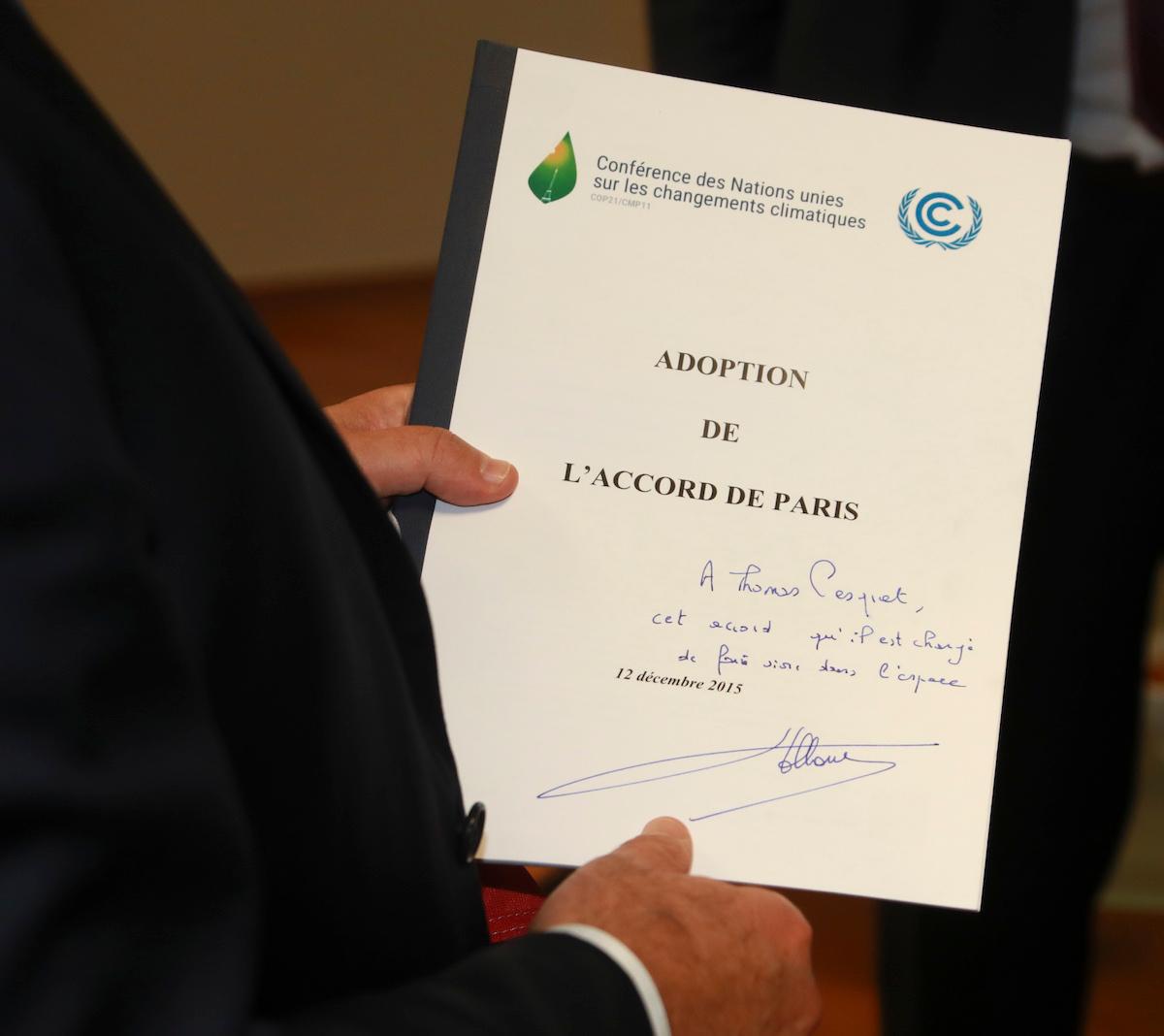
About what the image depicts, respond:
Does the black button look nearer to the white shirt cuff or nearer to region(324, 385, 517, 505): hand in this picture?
the white shirt cuff

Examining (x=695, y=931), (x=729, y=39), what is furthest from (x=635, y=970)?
(x=729, y=39)

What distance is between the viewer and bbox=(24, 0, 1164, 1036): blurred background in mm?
3607

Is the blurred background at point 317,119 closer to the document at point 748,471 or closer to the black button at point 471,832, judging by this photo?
the document at point 748,471

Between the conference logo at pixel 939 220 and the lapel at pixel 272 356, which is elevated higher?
the conference logo at pixel 939 220

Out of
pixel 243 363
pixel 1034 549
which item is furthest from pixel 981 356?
pixel 1034 549

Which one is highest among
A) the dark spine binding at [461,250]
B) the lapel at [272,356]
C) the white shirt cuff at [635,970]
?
the dark spine binding at [461,250]

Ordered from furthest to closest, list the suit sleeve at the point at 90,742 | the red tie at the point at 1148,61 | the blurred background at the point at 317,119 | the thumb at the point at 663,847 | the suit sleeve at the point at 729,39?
the blurred background at the point at 317,119, the suit sleeve at the point at 729,39, the red tie at the point at 1148,61, the thumb at the point at 663,847, the suit sleeve at the point at 90,742

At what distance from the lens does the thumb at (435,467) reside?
0.78m

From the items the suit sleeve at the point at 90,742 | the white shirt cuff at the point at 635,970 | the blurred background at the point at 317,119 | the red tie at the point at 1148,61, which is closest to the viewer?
the suit sleeve at the point at 90,742

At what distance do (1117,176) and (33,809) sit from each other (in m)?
1.31

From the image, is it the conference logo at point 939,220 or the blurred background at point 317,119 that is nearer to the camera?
the conference logo at point 939,220

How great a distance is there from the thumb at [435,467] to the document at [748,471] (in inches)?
0.6

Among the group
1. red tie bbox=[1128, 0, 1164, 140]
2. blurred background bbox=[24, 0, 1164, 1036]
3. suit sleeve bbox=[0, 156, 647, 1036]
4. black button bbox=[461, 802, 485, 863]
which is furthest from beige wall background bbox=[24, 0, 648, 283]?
suit sleeve bbox=[0, 156, 647, 1036]

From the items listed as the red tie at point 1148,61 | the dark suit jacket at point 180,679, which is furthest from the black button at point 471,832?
the red tie at point 1148,61
